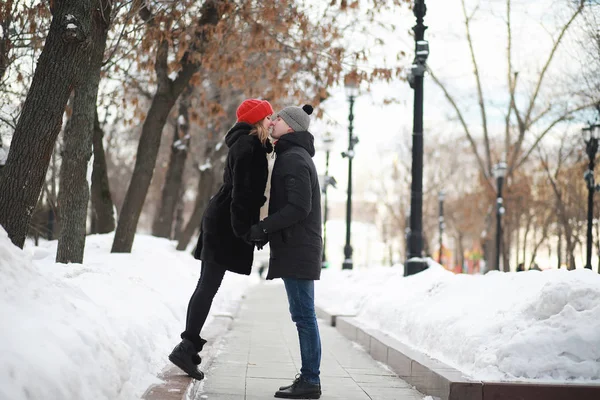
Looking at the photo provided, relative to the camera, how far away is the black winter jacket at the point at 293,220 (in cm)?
550

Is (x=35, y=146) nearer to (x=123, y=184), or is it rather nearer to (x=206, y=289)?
(x=206, y=289)

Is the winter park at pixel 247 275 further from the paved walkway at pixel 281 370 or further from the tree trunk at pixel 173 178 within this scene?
the tree trunk at pixel 173 178

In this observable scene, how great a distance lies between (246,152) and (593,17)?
1148cm

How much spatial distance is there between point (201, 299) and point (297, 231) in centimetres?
93

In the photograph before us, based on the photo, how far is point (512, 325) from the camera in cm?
607

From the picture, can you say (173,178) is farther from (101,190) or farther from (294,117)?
(294,117)

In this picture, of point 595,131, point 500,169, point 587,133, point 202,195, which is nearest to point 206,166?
point 202,195

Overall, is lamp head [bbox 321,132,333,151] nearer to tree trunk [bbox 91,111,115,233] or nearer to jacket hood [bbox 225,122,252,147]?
tree trunk [bbox 91,111,115,233]

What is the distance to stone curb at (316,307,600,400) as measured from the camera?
17.7ft

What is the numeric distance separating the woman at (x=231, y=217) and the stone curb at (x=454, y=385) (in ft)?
5.73

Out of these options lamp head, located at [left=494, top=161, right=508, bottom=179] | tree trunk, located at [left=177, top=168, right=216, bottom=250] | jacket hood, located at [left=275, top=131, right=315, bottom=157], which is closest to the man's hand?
jacket hood, located at [left=275, top=131, right=315, bottom=157]

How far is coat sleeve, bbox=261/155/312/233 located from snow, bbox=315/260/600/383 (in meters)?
1.86

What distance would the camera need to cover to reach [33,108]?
6.55 m

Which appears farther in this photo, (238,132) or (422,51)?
(422,51)
